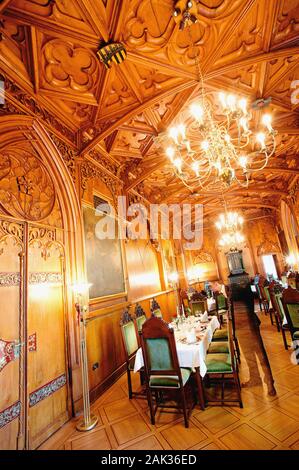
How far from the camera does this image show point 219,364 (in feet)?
9.19

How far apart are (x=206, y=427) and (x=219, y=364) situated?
68cm

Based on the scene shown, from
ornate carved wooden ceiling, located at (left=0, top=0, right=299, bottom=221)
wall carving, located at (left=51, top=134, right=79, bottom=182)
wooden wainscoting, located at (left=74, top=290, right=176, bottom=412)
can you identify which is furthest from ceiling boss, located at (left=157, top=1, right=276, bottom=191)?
wooden wainscoting, located at (left=74, top=290, right=176, bottom=412)

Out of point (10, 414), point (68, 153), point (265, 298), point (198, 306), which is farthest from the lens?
point (265, 298)

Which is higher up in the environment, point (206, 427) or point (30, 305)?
point (30, 305)

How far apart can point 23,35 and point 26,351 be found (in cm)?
350

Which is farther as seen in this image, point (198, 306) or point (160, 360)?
point (198, 306)

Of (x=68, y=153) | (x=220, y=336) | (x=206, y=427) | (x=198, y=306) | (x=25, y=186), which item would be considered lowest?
(x=206, y=427)

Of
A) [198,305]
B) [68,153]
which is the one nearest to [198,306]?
[198,305]

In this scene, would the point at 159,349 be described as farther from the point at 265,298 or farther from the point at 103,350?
the point at 265,298

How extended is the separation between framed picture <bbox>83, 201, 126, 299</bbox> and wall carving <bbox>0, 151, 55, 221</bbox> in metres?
0.88

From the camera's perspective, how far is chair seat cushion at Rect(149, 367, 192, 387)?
2577mm

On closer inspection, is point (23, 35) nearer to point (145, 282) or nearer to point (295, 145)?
point (145, 282)

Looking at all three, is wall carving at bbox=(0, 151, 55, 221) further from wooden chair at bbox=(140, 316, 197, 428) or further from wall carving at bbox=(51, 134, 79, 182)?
wooden chair at bbox=(140, 316, 197, 428)
